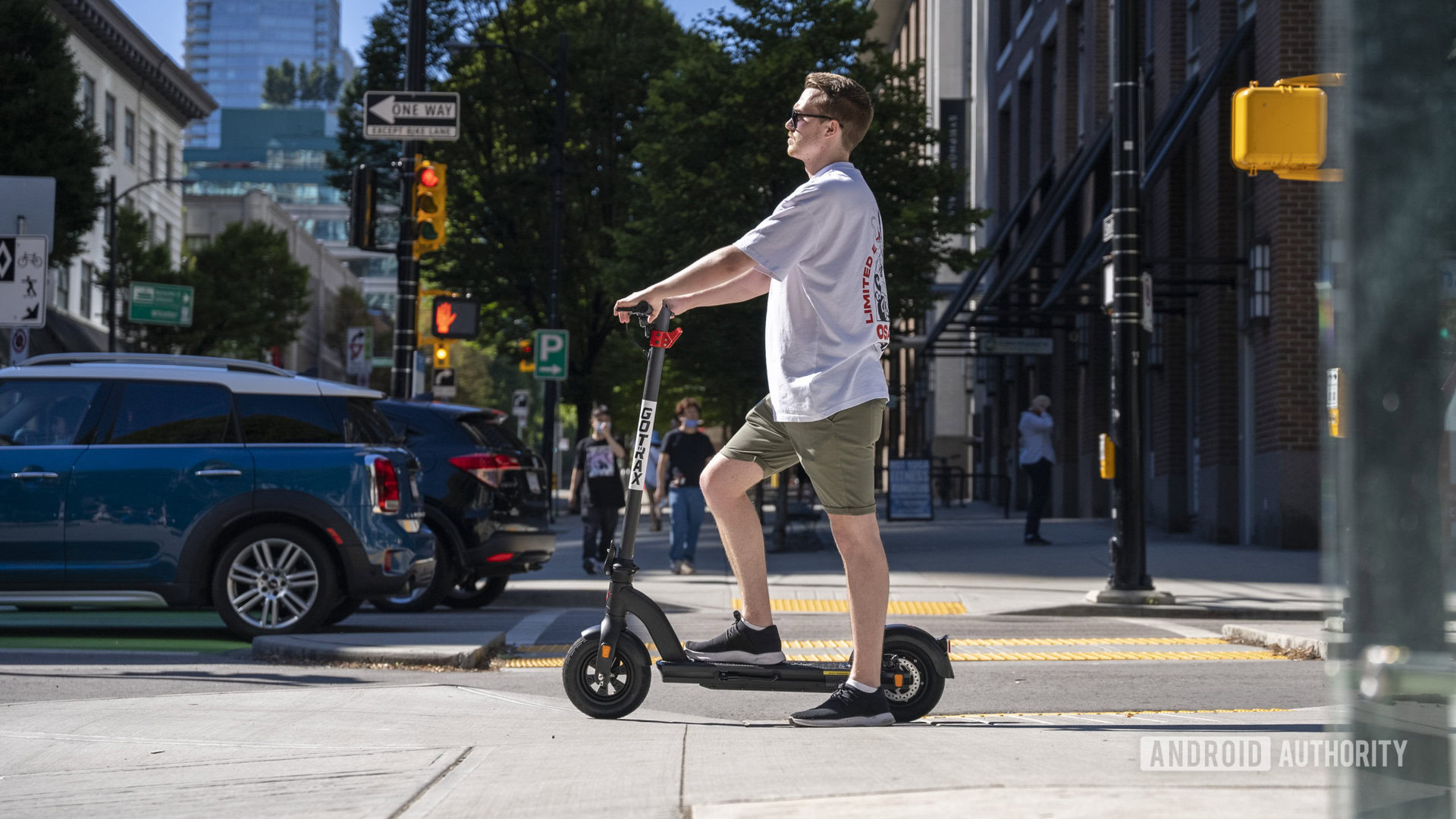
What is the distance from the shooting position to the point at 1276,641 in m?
9.44

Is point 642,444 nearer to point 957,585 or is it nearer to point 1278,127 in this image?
point 1278,127

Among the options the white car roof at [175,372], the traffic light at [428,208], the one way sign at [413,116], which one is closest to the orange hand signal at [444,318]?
the traffic light at [428,208]

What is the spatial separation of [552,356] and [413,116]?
12.4 meters

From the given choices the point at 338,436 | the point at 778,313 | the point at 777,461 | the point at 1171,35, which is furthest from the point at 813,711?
the point at 1171,35

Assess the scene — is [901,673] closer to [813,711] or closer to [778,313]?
[813,711]

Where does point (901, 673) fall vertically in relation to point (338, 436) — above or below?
below

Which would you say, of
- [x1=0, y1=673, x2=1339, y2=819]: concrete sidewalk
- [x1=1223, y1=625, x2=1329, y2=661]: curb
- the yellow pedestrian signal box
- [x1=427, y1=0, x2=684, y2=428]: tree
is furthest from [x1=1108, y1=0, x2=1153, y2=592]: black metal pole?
[x1=427, y1=0, x2=684, y2=428]: tree

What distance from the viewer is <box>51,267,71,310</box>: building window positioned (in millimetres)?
46062

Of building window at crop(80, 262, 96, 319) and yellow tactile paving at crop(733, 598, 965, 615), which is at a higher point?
building window at crop(80, 262, 96, 319)

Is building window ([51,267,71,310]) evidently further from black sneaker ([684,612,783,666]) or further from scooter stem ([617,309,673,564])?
black sneaker ([684,612,783,666])

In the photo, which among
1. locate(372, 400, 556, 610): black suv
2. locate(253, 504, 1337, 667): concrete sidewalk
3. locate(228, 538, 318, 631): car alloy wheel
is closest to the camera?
locate(253, 504, 1337, 667): concrete sidewalk

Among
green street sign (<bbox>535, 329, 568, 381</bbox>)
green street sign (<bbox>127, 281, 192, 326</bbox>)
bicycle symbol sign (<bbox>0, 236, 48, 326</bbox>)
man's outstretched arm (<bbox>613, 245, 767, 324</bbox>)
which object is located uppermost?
green street sign (<bbox>127, 281, 192, 326</bbox>)

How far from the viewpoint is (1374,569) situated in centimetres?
199

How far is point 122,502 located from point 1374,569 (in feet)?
30.2
